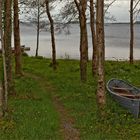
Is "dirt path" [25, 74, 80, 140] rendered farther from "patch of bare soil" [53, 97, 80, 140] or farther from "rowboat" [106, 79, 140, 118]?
"rowboat" [106, 79, 140, 118]

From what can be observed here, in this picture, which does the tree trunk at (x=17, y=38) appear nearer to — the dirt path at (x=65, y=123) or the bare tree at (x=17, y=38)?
the bare tree at (x=17, y=38)

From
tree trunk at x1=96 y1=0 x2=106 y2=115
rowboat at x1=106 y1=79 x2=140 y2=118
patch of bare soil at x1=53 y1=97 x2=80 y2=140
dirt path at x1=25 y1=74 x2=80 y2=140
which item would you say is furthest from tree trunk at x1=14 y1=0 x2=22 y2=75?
tree trunk at x1=96 y1=0 x2=106 y2=115

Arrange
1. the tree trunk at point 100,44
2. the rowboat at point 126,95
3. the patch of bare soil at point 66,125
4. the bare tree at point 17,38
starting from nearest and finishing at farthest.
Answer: the patch of bare soil at point 66,125 → the tree trunk at point 100,44 → the rowboat at point 126,95 → the bare tree at point 17,38

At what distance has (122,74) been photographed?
2959 cm

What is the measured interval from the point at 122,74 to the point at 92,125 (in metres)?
15.5

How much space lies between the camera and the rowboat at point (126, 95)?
50.4 ft

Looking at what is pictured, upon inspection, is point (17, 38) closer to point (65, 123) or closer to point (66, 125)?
point (65, 123)

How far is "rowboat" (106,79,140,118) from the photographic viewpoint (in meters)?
15.4

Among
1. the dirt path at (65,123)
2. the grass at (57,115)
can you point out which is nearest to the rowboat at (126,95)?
the grass at (57,115)

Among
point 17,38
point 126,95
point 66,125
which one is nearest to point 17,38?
point 17,38

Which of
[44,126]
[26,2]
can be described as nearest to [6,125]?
[44,126]

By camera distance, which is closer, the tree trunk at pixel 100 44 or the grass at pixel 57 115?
the grass at pixel 57 115

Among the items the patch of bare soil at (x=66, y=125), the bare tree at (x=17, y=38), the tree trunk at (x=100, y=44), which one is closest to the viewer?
the patch of bare soil at (x=66, y=125)

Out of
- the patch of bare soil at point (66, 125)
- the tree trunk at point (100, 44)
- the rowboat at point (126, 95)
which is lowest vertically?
the patch of bare soil at point (66, 125)
